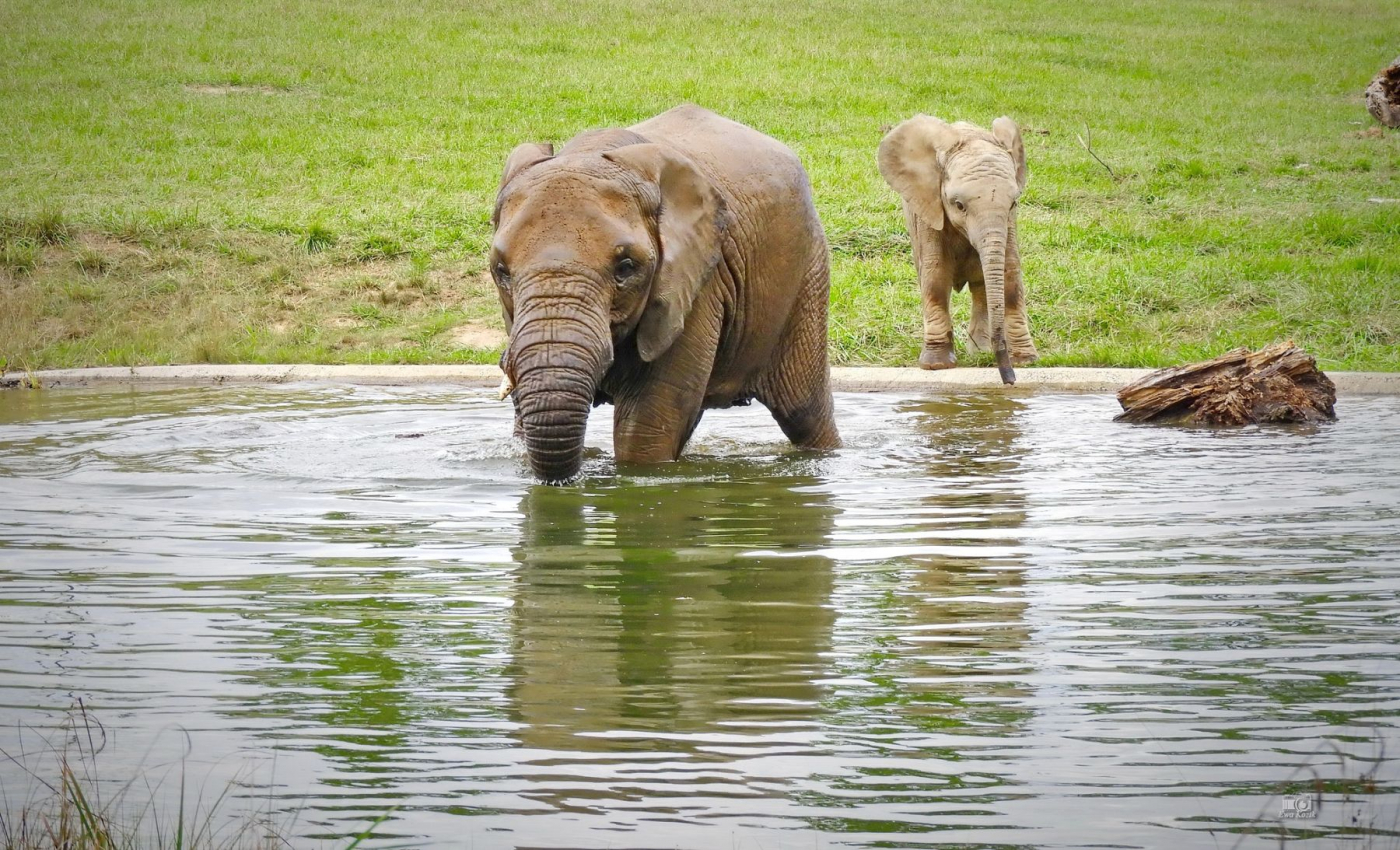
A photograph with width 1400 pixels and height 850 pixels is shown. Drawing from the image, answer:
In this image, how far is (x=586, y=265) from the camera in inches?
270

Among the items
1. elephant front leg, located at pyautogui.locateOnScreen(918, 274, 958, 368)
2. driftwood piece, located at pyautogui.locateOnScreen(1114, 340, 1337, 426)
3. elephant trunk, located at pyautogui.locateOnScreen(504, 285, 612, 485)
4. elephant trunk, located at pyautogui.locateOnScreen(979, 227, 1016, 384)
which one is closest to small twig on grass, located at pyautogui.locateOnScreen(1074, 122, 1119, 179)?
elephant front leg, located at pyautogui.locateOnScreen(918, 274, 958, 368)

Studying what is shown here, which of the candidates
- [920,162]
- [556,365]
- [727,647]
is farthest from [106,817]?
[920,162]

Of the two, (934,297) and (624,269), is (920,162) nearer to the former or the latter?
(934,297)

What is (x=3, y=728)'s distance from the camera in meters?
3.69

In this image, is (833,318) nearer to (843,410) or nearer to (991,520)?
(843,410)

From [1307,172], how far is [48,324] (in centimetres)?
1523

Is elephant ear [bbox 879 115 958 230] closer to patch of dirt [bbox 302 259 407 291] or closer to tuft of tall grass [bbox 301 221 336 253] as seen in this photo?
patch of dirt [bbox 302 259 407 291]

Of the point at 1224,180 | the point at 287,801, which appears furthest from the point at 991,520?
the point at 1224,180

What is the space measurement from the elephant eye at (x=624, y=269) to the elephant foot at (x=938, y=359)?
5.94m

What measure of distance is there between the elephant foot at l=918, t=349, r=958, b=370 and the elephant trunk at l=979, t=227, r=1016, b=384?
0.60 metres

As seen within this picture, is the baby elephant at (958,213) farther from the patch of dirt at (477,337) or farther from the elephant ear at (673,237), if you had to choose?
the elephant ear at (673,237)

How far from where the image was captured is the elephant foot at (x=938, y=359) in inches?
499

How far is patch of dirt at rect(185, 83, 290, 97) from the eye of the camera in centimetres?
2662

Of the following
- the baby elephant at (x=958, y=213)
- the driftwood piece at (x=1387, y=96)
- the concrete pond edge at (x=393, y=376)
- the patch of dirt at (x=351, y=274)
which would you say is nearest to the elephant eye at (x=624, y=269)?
the driftwood piece at (x=1387, y=96)
